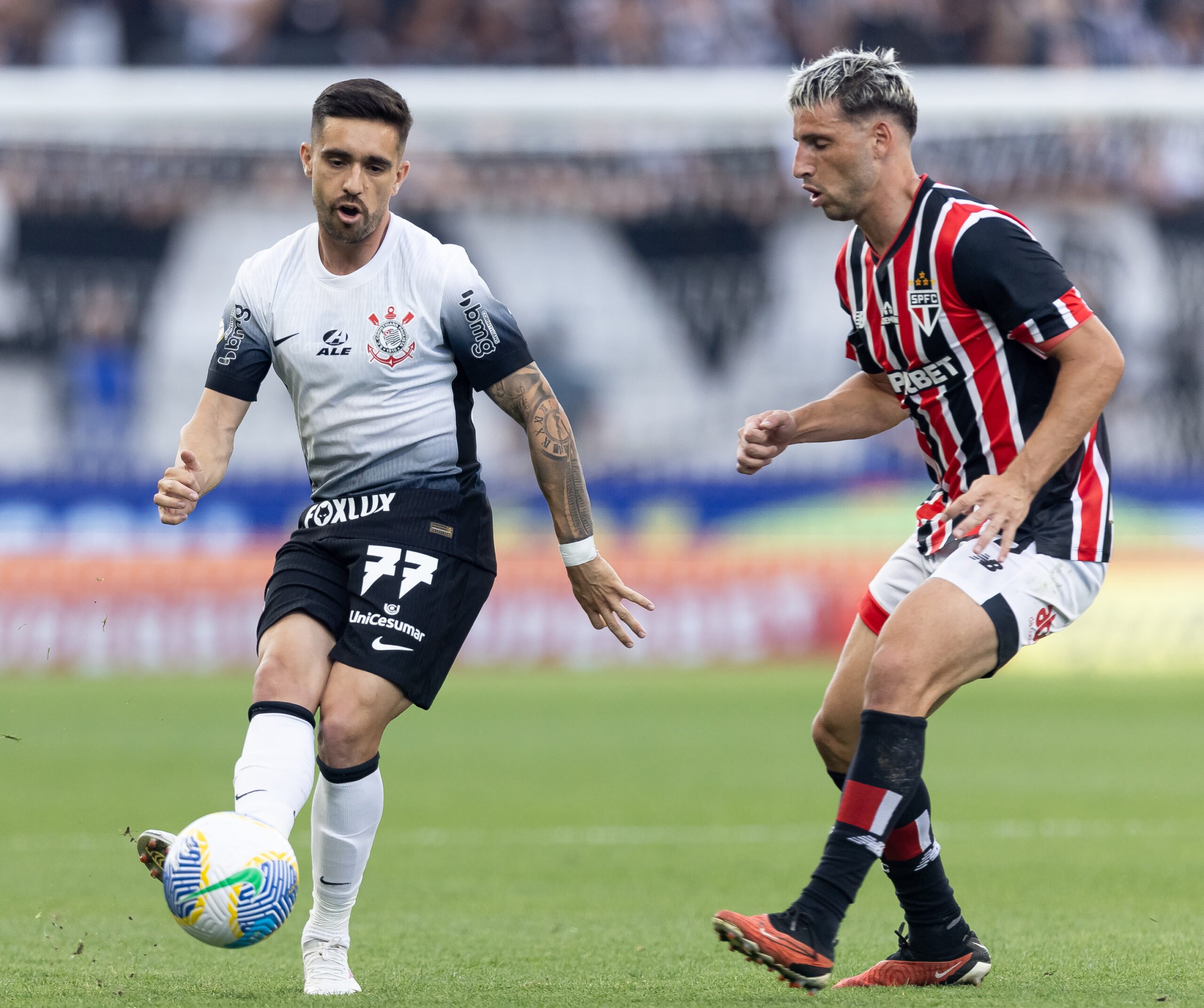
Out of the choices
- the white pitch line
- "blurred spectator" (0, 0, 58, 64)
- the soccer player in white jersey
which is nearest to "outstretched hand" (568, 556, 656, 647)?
the soccer player in white jersey

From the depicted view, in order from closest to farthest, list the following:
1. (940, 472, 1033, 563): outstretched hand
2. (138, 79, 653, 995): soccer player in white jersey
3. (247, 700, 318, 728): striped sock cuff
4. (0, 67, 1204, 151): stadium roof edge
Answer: (940, 472, 1033, 563): outstretched hand
(247, 700, 318, 728): striped sock cuff
(138, 79, 653, 995): soccer player in white jersey
(0, 67, 1204, 151): stadium roof edge

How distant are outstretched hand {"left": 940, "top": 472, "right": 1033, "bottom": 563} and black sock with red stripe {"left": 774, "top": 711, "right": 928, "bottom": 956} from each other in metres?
0.50

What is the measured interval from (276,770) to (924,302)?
207 centimetres

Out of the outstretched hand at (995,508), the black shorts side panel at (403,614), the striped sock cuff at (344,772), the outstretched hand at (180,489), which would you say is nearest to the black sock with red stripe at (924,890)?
the outstretched hand at (995,508)

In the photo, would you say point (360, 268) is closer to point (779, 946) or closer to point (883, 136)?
point (883, 136)

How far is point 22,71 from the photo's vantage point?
2517 cm

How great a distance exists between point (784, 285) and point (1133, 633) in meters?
9.64

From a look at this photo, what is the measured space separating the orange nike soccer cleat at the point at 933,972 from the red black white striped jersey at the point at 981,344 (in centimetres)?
114

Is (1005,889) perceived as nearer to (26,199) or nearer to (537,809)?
(537,809)

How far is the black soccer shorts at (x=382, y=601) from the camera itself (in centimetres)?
455

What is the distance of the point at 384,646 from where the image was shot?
4535 mm

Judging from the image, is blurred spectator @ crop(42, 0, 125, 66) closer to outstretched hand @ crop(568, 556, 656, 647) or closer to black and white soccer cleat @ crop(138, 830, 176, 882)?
outstretched hand @ crop(568, 556, 656, 647)

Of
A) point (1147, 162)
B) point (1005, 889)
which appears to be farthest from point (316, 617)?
point (1147, 162)

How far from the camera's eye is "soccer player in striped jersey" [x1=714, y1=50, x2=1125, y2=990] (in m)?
4.23
